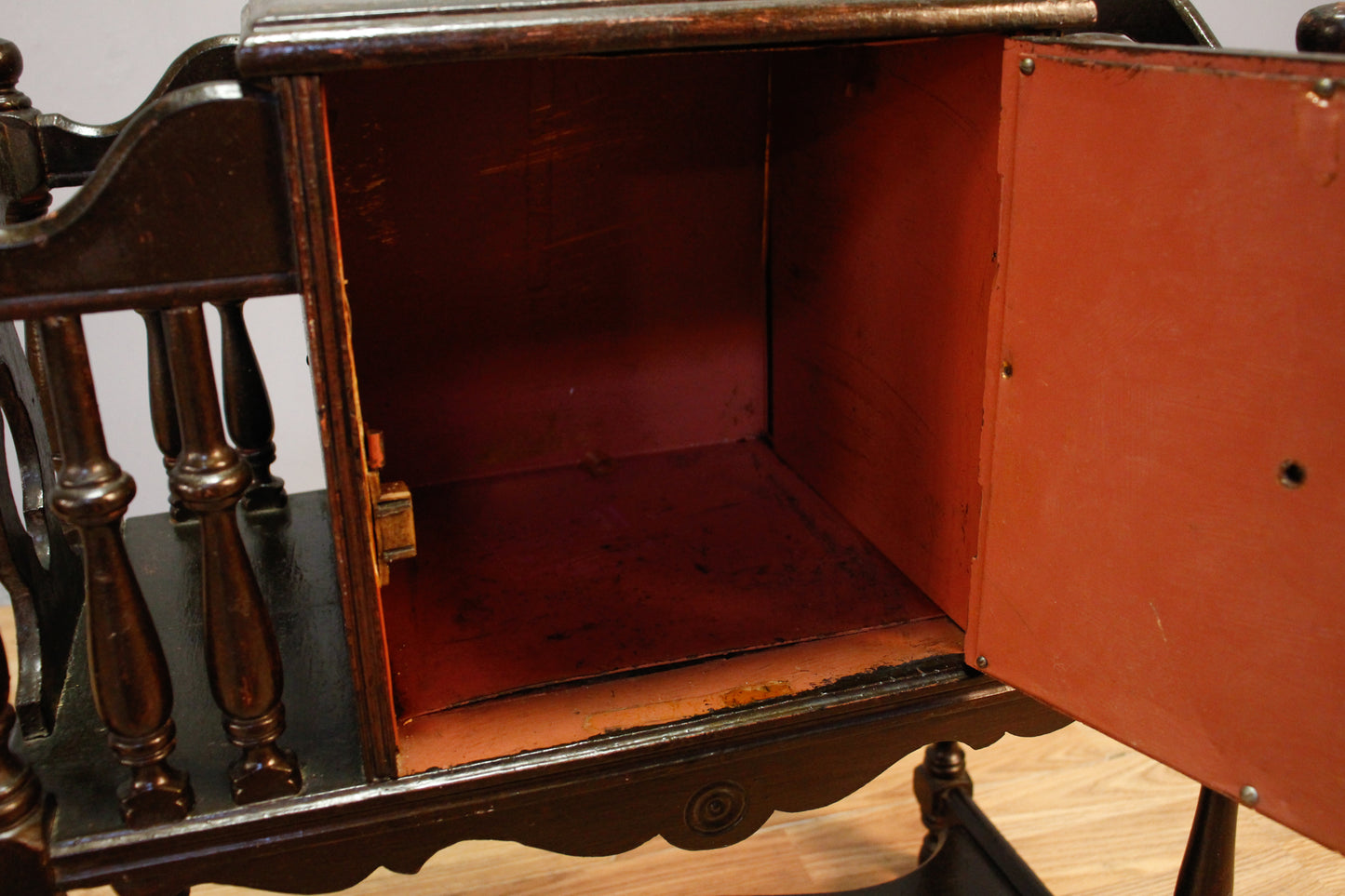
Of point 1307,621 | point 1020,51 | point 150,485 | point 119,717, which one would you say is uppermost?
point 1020,51

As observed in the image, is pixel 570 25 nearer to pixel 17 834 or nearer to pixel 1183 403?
pixel 1183 403

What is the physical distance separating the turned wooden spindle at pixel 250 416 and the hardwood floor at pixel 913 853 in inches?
22.5

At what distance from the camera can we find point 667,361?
142 centimetres

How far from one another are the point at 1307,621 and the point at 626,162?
0.88m

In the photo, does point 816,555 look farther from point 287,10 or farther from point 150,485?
point 150,485

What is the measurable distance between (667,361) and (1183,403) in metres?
0.79

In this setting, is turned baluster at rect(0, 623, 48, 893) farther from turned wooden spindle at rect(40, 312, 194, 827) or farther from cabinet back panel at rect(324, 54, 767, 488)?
cabinet back panel at rect(324, 54, 767, 488)

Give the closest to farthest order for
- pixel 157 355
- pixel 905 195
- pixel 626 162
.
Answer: pixel 905 195
pixel 157 355
pixel 626 162

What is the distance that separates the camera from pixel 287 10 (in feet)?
2.27

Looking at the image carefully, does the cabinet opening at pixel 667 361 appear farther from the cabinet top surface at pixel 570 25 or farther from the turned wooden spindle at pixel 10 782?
the turned wooden spindle at pixel 10 782

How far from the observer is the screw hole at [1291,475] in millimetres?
644

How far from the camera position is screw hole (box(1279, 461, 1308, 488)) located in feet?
2.11

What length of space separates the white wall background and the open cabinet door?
54.8 inches

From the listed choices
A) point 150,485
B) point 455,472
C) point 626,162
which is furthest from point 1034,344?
point 150,485
